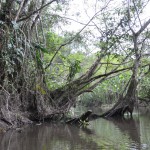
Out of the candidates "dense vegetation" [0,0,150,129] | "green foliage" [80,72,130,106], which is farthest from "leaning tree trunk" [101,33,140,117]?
"green foliage" [80,72,130,106]

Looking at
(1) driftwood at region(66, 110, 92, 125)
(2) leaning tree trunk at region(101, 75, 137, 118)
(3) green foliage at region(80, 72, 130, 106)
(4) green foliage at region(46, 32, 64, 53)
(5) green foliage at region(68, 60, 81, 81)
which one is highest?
(4) green foliage at region(46, 32, 64, 53)

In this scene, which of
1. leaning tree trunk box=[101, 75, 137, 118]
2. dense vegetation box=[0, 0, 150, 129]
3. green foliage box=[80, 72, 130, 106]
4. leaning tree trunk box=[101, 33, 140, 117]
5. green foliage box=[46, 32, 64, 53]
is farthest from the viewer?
green foliage box=[80, 72, 130, 106]

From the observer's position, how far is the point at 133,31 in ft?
35.6

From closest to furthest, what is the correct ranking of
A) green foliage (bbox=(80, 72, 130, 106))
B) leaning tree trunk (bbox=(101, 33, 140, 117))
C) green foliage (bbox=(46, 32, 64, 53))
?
leaning tree trunk (bbox=(101, 33, 140, 117)) < green foliage (bbox=(46, 32, 64, 53)) < green foliage (bbox=(80, 72, 130, 106))

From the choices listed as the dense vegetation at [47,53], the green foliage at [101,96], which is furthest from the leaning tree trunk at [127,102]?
the green foliage at [101,96]

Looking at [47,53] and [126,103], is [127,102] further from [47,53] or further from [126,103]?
[47,53]

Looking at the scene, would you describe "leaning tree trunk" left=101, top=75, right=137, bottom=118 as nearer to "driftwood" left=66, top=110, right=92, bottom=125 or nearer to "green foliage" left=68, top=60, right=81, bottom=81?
"green foliage" left=68, top=60, right=81, bottom=81

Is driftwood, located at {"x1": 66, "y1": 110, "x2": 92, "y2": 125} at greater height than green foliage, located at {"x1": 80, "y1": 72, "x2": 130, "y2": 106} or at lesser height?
lesser

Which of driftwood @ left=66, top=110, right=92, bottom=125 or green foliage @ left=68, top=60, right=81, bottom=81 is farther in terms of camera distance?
green foliage @ left=68, top=60, right=81, bottom=81

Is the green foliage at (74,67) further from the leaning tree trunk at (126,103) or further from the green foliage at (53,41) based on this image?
the leaning tree trunk at (126,103)

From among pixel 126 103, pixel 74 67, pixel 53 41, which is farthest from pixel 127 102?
pixel 53 41

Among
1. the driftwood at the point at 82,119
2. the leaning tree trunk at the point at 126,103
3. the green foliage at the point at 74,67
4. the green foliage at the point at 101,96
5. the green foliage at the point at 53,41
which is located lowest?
the driftwood at the point at 82,119

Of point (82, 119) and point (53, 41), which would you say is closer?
point (82, 119)

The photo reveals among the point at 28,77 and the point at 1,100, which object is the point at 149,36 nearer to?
the point at 28,77
